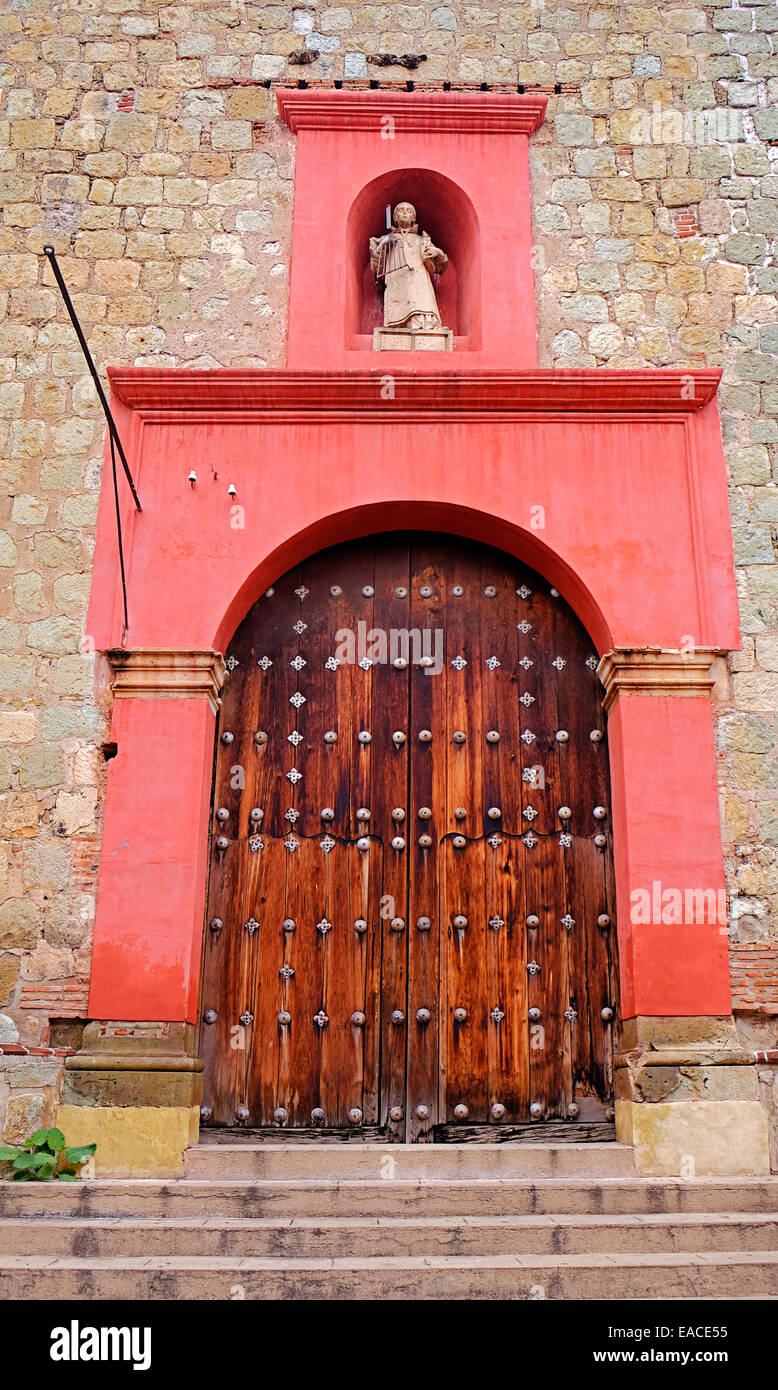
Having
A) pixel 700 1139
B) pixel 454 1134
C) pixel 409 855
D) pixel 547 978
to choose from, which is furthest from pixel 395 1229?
pixel 409 855

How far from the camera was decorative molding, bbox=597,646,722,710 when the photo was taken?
5168 mm

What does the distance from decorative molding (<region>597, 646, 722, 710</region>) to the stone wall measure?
0.14 meters

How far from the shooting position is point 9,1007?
190 inches

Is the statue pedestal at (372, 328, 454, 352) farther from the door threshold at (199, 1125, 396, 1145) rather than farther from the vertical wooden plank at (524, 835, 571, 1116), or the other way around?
the door threshold at (199, 1125, 396, 1145)

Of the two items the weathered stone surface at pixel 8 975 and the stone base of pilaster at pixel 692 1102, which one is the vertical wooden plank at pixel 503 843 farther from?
the weathered stone surface at pixel 8 975

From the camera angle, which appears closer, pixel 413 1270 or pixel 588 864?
pixel 413 1270

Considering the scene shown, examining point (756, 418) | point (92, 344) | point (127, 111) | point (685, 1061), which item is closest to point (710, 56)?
point (756, 418)

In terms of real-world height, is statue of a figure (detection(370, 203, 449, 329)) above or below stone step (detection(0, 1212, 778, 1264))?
above

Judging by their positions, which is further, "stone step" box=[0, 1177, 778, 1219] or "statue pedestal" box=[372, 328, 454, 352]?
"statue pedestal" box=[372, 328, 454, 352]

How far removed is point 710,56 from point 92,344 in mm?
3601

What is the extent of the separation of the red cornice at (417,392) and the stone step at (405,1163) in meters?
3.29

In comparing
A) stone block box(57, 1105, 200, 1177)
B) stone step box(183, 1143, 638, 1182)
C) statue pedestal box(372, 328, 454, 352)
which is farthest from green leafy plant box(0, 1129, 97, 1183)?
statue pedestal box(372, 328, 454, 352)

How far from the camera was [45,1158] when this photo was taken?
443 cm
